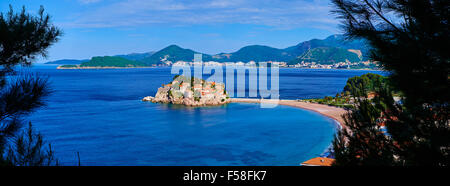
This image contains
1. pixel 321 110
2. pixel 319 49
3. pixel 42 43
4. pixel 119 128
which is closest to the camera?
pixel 42 43

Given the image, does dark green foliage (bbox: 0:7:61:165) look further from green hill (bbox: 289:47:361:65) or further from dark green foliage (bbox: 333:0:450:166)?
green hill (bbox: 289:47:361:65)

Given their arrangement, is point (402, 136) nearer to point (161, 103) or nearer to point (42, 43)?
point (42, 43)

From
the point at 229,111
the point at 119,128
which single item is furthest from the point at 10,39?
the point at 229,111

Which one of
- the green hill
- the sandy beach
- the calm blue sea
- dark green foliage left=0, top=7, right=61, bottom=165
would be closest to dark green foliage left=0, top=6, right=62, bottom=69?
dark green foliage left=0, top=7, right=61, bottom=165

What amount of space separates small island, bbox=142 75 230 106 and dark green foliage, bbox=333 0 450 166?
38766 mm

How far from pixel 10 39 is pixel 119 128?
25.3 m

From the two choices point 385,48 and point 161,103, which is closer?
point 385,48

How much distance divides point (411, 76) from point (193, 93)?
4077cm

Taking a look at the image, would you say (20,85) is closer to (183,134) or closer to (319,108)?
(183,134)

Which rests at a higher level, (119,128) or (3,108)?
(3,108)

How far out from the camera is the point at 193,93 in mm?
43906

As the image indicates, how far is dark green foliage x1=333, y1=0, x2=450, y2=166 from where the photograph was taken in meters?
3.62
